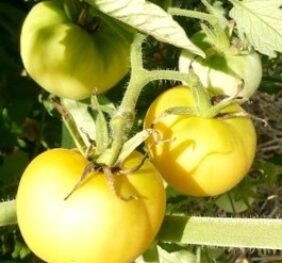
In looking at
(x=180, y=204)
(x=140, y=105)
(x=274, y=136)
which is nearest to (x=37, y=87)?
(x=140, y=105)

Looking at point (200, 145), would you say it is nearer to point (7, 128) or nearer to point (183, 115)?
point (183, 115)

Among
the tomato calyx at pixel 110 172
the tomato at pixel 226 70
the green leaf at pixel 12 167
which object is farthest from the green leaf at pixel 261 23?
the green leaf at pixel 12 167

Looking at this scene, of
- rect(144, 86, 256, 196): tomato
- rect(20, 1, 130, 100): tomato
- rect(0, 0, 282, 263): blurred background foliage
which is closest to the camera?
rect(144, 86, 256, 196): tomato

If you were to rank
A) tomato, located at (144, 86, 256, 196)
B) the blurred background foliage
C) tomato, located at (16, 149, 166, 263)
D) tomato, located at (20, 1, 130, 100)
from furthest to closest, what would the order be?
the blurred background foliage → tomato, located at (20, 1, 130, 100) → tomato, located at (144, 86, 256, 196) → tomato, located at (16, 149, 166, 263)

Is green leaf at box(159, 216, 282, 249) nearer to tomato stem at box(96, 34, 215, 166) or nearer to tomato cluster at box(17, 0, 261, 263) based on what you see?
tomato cluster at box(17, 0, 261, 263)

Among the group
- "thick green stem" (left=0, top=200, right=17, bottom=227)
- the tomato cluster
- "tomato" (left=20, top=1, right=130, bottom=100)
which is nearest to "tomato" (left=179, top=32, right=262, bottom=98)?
the tomato cluster

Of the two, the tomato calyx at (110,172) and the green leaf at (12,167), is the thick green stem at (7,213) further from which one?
the green leaf at (12,167)
